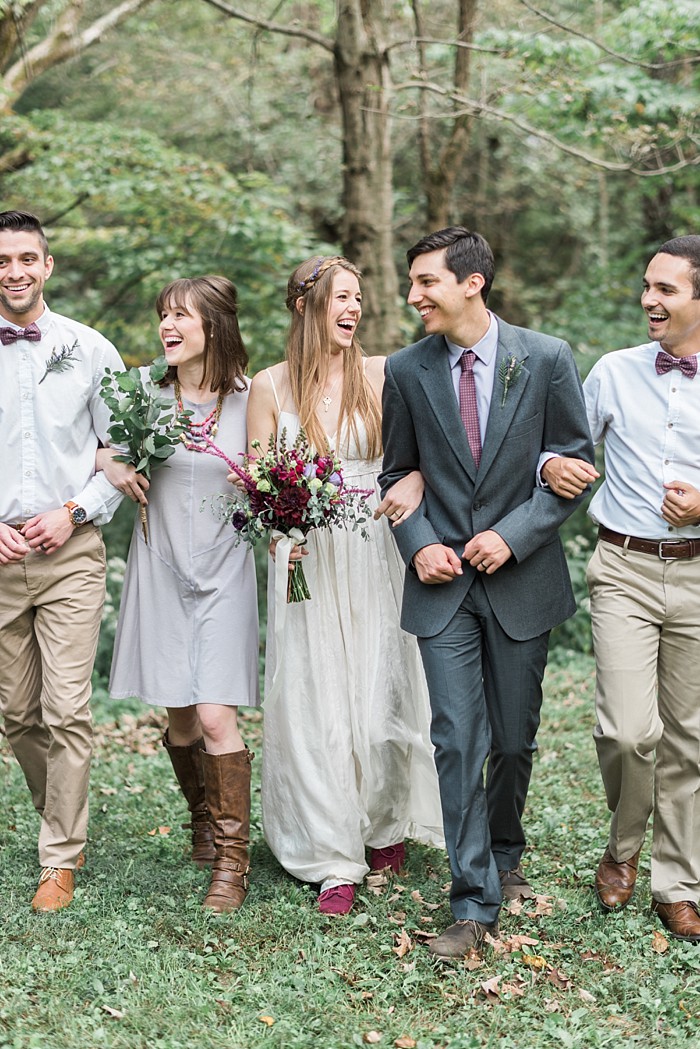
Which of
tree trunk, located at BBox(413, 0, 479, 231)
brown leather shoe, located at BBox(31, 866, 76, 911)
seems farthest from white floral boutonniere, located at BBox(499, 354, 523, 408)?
tree trunk, located at BBox(413, 0, 479, 231)

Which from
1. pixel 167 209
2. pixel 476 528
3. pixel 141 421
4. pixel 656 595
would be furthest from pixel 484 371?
pixel 167 209

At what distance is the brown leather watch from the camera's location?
483 centimetres

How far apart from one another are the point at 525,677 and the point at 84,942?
1967 millimetres

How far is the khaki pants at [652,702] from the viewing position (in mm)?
Result: 4488

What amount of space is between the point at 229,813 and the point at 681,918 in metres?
1.88

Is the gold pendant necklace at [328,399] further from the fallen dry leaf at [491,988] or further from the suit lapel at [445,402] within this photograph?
the fallen dry leaf at [491,988]

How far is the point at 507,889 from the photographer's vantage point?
4777 mm

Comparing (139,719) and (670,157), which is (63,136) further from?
(670,157)

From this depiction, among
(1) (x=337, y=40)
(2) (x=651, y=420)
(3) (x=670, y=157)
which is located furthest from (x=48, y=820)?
(3) (x=670, y=157)

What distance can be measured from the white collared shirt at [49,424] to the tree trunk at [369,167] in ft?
12.9

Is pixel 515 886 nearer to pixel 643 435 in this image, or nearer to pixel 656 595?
pixel 656 595

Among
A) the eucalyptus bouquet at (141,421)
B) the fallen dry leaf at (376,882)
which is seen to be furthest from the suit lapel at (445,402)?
the fallen dry leaf at (376,882)

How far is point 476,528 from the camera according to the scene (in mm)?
4387

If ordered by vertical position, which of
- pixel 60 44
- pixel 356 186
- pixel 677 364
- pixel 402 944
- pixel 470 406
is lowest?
pixel 402 944
